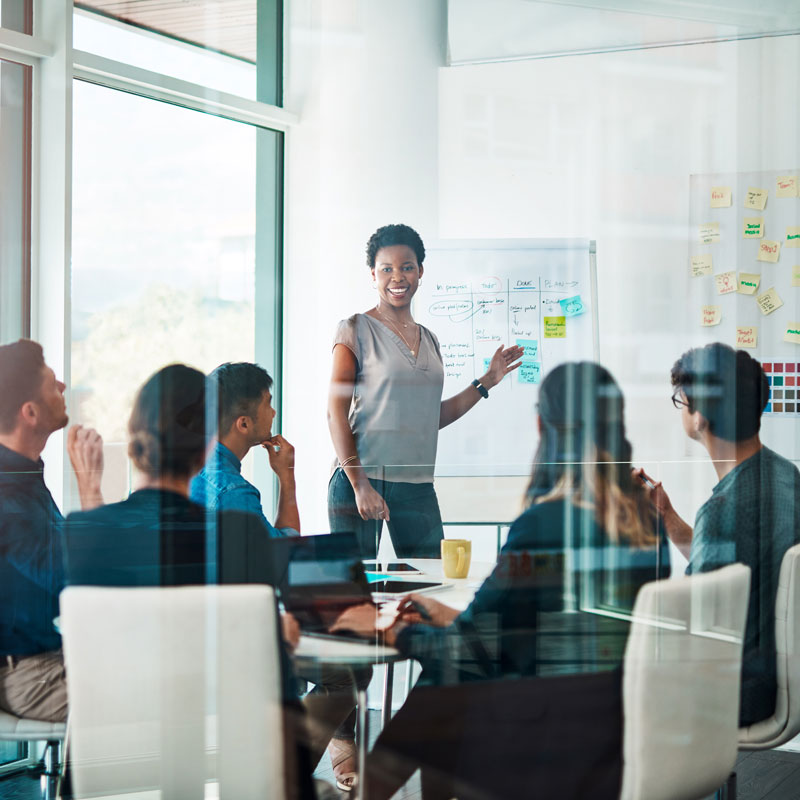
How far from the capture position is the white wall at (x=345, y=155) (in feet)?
8.65

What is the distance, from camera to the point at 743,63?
9.14 feet

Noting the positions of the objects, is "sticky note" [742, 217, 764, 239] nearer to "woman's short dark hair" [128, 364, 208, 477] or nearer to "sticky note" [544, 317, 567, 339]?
"sticky note" [544, 317, 567, 339]

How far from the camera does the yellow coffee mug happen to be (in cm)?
192

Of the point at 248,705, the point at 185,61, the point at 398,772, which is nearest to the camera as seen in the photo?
the point at 248,705

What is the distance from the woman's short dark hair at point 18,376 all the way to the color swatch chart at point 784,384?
6.51 ft

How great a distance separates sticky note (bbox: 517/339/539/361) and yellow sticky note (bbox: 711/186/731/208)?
69 centimetres

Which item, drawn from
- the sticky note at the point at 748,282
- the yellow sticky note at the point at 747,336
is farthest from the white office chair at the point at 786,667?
the sticky note at the point at 748,282

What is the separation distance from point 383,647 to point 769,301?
166cm

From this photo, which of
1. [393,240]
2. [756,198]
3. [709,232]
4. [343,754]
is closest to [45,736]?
[343,754]

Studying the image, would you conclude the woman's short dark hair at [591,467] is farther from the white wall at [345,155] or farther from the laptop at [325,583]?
the white wall at [345,155]

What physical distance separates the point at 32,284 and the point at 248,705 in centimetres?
115

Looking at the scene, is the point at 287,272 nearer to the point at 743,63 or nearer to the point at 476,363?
the point at 476,363

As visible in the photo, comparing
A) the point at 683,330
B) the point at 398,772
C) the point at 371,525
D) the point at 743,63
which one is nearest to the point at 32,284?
the point at 371,525

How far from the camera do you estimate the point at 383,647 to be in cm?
181
